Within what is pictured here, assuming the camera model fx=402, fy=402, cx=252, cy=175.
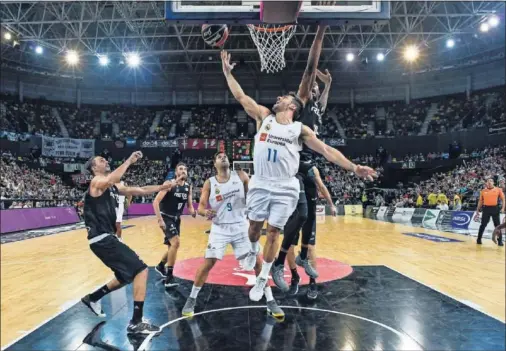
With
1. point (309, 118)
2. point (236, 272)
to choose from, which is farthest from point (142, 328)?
point (236, 272)

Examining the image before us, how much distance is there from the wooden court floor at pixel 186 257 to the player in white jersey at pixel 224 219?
2.02 m

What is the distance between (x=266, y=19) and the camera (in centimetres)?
615

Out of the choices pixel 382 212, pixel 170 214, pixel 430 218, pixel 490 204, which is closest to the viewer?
pixel 170 214

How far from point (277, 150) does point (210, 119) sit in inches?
1319

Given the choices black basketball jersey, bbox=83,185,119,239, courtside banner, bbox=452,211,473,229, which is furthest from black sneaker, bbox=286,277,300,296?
courtside banner, bbox=452,211,473,229

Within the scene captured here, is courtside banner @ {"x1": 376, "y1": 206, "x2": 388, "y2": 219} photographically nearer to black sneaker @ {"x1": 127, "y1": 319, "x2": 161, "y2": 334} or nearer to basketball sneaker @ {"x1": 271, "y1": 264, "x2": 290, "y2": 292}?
basketball sneaker @ {"x1": 271, "y1": 264, "x2": 290, "y2": 292}

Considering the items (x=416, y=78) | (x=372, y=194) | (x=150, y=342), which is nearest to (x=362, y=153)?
(x=372, y=194)

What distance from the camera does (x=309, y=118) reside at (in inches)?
229

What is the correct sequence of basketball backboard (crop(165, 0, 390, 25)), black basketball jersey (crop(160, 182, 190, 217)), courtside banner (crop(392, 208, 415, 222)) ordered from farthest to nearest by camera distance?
courtside banner (crop(392, 208, 415, 222)) → black basketball jersey (crop(160, 182, 190, 217)) → basketball backboard (crop(165, 0, 390, 25))

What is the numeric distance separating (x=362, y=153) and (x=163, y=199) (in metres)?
29.4

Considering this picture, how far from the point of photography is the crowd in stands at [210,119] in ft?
106

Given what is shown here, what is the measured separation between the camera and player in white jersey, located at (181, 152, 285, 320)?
205 inches

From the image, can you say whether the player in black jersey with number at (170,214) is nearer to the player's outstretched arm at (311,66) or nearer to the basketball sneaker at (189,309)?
the basketball sneaker at (189,309)

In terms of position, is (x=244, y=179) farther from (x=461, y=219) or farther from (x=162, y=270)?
(x=461, y=219)
